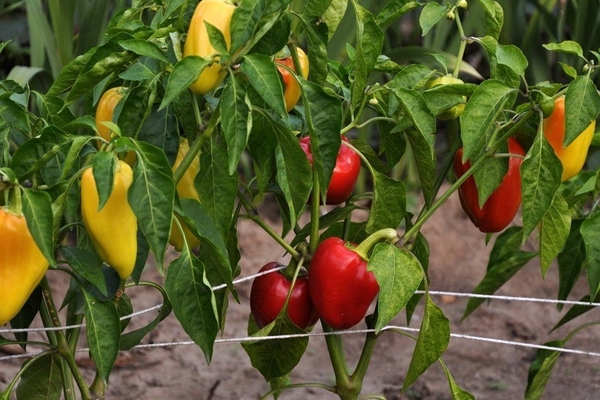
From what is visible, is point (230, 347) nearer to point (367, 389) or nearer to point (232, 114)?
point (367, 389)

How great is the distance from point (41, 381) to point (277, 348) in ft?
0.92

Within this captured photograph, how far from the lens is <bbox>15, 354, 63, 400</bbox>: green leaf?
115 cm

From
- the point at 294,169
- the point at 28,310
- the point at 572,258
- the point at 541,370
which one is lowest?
the point at 541,370

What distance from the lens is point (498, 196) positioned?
1.13 metres

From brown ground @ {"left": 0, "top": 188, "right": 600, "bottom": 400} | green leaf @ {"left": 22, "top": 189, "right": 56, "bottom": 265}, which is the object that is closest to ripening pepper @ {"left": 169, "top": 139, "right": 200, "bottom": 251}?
green leaf @ {"left": 22, "top": 189, "right": 56, "bottom": 265}

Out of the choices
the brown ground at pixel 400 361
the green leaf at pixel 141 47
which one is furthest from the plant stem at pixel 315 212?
the brown ground at pixel 400 361

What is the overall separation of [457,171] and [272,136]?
269 mm

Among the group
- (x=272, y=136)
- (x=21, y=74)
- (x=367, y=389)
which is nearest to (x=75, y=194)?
(x=272, y=136)

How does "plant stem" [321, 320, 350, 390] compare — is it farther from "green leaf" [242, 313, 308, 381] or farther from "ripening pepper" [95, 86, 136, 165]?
"ripening pepper" [95, 86, 136, 165]

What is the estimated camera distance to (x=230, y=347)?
2207mm

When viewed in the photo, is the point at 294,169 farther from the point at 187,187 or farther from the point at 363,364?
the point at 363,364

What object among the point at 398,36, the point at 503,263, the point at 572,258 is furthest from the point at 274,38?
the point at 398,36

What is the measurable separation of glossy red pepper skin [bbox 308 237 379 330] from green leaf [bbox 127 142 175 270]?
0.88 ft

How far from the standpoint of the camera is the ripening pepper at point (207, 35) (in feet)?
2.92
